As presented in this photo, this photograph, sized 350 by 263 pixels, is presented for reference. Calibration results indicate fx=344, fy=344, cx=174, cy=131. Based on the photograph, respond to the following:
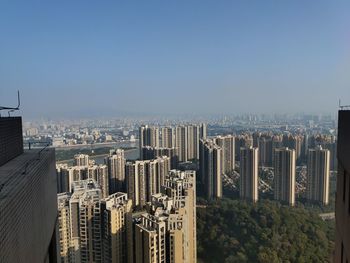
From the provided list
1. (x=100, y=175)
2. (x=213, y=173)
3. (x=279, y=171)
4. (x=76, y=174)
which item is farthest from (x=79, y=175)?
(x=279, y=171)

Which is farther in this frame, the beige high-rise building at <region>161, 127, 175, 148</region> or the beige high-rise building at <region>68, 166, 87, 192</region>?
the beige high-rise building at <region>161, 127, 175, 148</region>

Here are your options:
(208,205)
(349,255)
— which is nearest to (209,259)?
(208,205)

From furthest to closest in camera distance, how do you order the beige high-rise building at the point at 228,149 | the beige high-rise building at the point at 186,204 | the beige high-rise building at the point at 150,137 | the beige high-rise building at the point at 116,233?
the beige high-rise building at the point at 150,137, the beige high-rise building at the point at 228,149, the beige high-rise building at the point at 186,204, the beige high-rise building at the point at 116,233

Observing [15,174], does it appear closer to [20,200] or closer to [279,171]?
[20,200]

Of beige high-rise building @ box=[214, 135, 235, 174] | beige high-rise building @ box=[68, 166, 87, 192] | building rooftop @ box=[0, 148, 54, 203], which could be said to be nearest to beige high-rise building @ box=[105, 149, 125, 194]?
beige high-rise building @ box=[68, 166, 87, 192]

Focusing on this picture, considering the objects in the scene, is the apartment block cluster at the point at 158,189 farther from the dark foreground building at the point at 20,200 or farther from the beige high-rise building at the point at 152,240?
the dark foreground building at the point at 20,200

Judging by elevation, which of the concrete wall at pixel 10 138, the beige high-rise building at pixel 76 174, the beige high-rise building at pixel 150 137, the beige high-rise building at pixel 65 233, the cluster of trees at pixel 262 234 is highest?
the concrete wall at pixel 10 138

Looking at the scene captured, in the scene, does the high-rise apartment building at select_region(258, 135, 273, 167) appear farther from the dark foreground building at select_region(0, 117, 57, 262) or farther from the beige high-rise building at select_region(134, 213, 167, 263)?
the dark foreground building at select_region(0, 117, 57, 262)

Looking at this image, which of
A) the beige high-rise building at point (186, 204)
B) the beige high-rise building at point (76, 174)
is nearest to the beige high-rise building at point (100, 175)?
the beige high-rise building at point (76, 174)

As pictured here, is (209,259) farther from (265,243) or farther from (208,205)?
(208,205)
